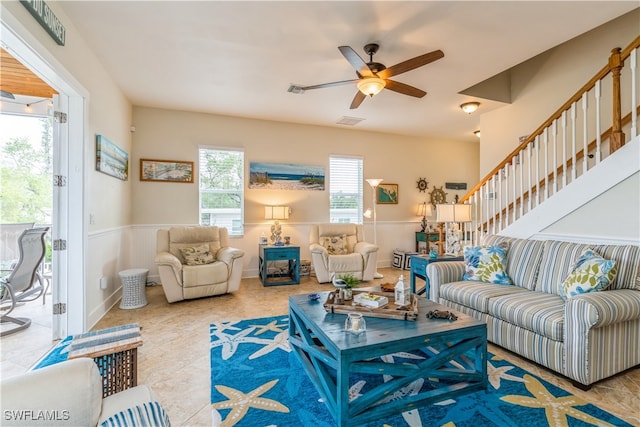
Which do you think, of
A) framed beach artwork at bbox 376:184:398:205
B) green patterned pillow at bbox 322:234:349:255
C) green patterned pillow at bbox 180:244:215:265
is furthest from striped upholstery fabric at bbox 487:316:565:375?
framed beach artwork at bbox 376:184:398:205

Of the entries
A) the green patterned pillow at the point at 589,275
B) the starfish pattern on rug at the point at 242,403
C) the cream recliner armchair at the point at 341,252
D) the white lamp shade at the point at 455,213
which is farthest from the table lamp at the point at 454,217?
the starfish pattern on rug at the point at 242,403

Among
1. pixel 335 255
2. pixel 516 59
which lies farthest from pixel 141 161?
pixel 516 59

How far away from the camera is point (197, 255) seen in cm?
412

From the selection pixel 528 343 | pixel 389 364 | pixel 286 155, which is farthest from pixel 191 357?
pixel 286 155

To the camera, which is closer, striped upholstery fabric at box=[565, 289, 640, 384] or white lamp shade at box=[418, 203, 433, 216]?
striped upholstery fabric at box=[565, 289, 640, 384]

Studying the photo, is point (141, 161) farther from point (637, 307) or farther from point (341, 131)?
point (637, 307)

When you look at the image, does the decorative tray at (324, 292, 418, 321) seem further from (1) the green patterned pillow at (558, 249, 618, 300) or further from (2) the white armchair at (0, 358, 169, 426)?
(2) the white armchair at (0, 358, 169, 426)

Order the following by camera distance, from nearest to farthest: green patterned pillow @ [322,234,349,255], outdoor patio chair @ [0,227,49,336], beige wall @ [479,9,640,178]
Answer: outdoor patio chair @ [0,227,49,336] → beige wall @ [479,9,640,178] → green patterned pillow @ [322,234,349,255]

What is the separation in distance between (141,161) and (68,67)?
7.48 ft

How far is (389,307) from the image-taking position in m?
2.17

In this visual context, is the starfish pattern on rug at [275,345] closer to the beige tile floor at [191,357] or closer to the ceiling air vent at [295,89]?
the beige tile floor at [191,357]

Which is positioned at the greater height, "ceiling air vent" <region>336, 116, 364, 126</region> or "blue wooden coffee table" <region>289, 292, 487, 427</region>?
"ceiling air vent" <region>336, 116, 364, 126</region>

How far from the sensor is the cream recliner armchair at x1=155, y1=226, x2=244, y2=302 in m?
3.70

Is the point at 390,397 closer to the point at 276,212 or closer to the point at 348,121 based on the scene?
the point at 276,212
